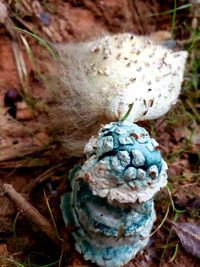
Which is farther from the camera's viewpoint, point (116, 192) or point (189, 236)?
point (189, 236)

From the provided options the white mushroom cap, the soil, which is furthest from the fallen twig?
the white mushroom cap

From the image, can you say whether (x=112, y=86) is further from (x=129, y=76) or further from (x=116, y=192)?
(x=116, y=192)

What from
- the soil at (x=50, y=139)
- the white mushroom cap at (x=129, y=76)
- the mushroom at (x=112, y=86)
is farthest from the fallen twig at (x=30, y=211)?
the white mushroom cap at (x=129, y=76)

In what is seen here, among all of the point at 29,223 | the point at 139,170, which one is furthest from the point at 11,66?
the point at 139,170

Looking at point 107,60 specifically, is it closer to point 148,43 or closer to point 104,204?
point 148,43

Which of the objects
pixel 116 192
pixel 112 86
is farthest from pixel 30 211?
pixel 112 86

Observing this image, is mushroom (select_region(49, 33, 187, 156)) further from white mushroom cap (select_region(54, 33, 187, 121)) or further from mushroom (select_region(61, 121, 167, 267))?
mushroom (select_region(61, 121, 167, 267))
